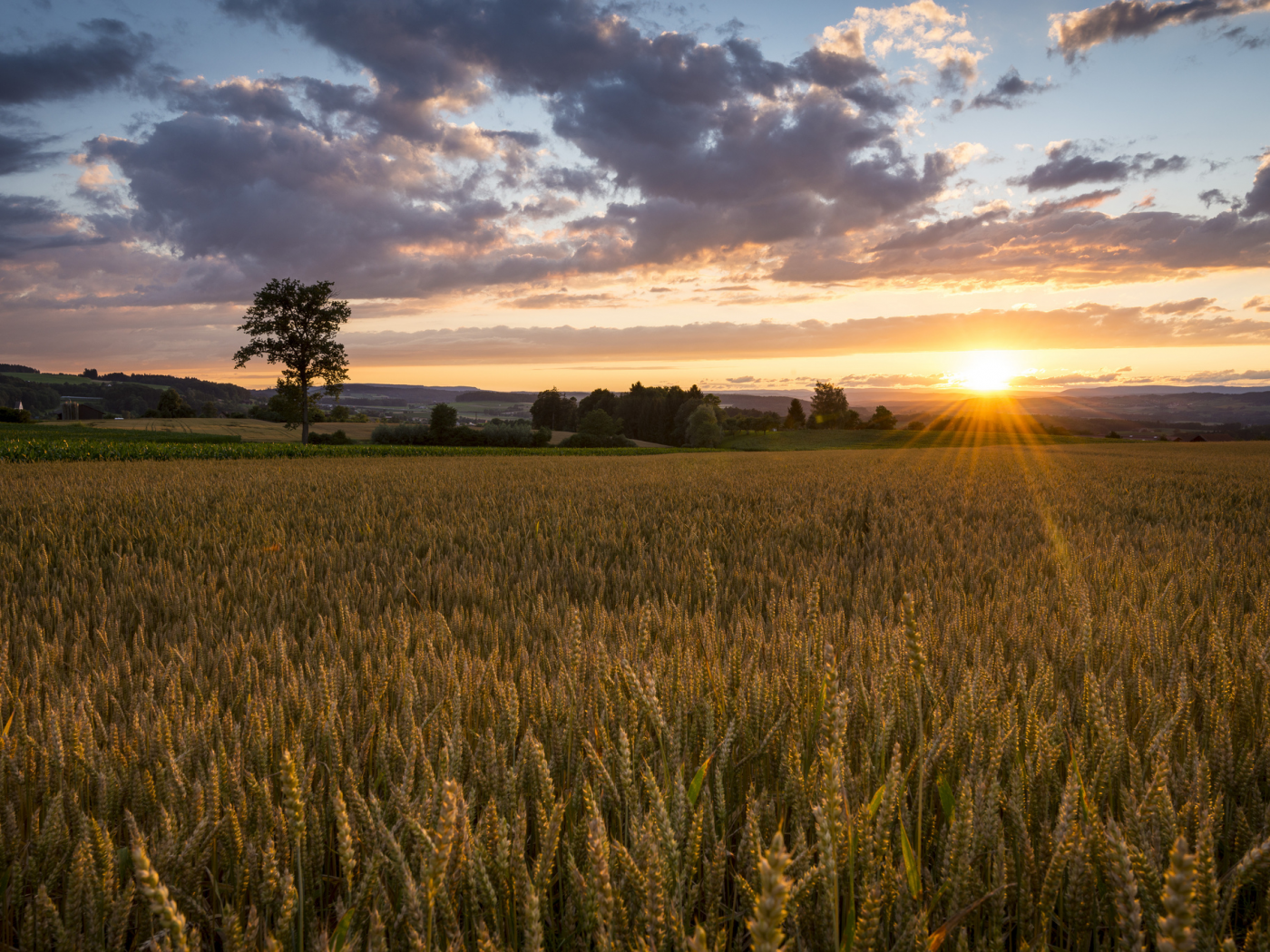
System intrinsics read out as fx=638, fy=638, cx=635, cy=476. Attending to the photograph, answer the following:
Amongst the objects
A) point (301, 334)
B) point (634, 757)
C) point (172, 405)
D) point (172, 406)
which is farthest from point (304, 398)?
point (172, 405)

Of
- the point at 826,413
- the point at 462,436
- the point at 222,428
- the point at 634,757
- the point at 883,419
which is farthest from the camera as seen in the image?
the point at 826,413

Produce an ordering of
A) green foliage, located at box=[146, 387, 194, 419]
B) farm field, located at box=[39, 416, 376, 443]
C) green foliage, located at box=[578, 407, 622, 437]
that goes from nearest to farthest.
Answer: farm field, located at box=[39, 416, 376, 443] < green foliage, located at box=[578, 407, 622, 437] < green foliage, located at box=[146, 387, 194, 419]

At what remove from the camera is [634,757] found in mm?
1487

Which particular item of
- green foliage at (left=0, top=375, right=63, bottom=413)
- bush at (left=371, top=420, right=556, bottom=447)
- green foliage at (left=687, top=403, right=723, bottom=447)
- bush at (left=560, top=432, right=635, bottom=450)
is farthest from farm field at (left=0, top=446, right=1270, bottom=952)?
green foliage at (left=0, top=375, right=63, bottom=413)

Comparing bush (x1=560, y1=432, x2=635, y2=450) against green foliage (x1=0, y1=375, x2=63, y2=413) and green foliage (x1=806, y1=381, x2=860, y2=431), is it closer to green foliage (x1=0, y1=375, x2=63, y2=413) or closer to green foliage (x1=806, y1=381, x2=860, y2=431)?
green foliage (x1=806, y1=381, x2=860, y2=431)

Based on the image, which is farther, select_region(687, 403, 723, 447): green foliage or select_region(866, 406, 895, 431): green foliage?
select_region(866, 406, 895, 431): green foliage

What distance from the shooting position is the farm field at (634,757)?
0.97 metres

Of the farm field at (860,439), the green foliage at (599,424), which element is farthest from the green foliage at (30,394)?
the farm field at (860,439)

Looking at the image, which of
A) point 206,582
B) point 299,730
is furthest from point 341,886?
point 206,582

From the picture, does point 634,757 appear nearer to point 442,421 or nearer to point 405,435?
point 405,435

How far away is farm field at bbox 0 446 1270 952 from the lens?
38.3 inches

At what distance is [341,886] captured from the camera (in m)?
1.19

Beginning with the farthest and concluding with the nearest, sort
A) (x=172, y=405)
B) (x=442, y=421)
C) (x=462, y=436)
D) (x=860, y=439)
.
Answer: (x=172, y=405) → (x=860, y=439) → (x=442, y=421) → (x=462, y=436)

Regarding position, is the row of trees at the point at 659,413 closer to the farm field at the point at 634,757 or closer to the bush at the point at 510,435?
the bush at the point at 510,435
